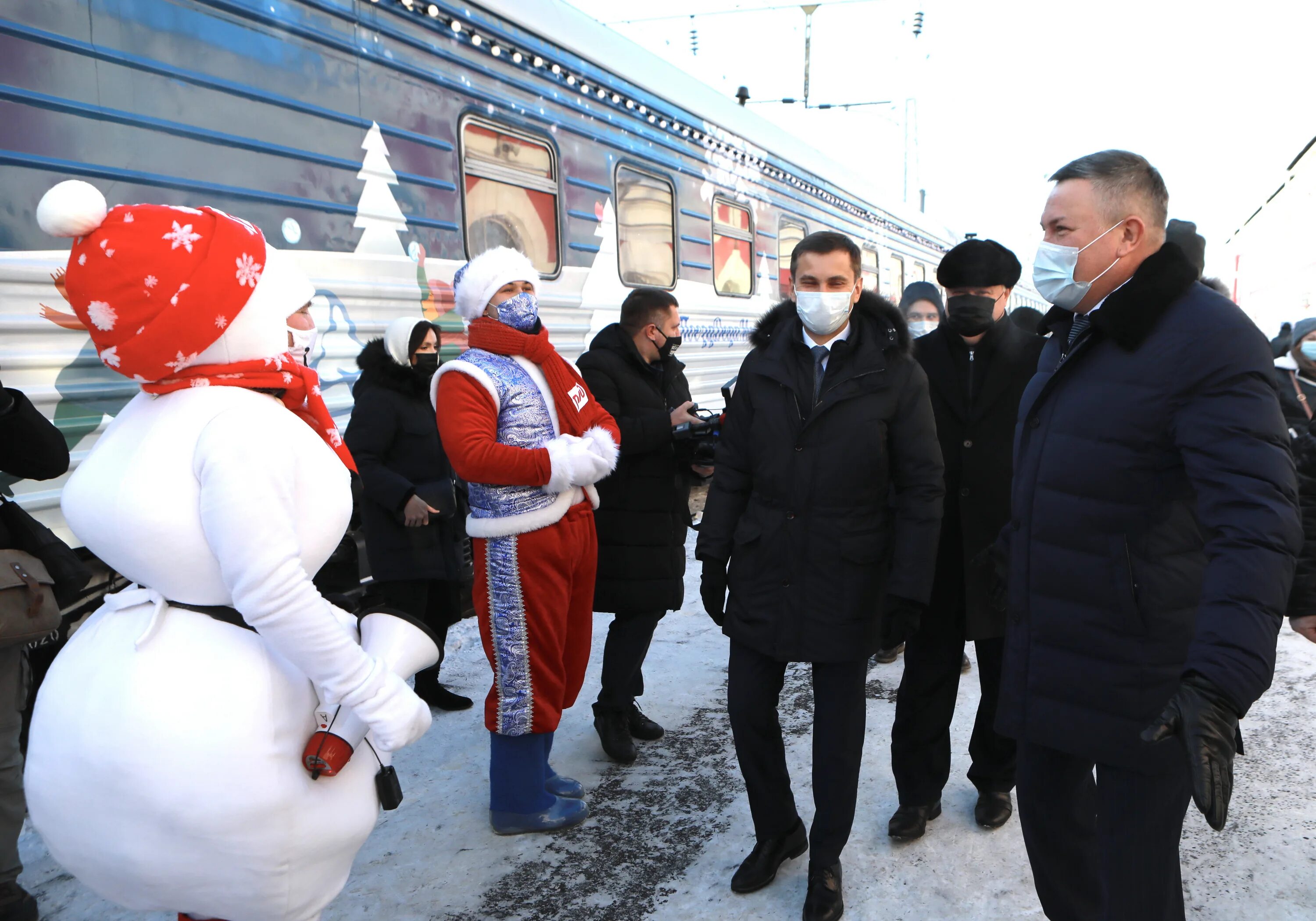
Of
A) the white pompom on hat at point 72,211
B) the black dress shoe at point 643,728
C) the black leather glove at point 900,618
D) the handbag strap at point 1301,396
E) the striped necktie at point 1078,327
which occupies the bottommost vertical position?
the black dress shoe at point 643,728

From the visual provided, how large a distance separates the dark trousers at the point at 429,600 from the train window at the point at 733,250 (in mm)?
4031

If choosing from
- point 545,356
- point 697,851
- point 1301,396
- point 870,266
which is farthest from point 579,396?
point 870,266

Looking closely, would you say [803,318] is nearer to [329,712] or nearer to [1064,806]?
[1064,806]

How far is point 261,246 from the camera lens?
1622 millimetres

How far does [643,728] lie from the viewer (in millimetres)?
3705

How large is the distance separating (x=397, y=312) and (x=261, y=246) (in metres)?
2.60

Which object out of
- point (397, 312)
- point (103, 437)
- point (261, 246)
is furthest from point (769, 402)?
point (397, 312)

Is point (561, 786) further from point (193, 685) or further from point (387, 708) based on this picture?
point (193, 685)

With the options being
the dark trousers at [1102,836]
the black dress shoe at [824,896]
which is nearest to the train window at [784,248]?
the black dress shoe at [824,896]

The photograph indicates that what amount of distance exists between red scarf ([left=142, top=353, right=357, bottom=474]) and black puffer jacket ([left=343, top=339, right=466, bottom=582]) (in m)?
1.94

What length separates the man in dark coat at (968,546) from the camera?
2.96m

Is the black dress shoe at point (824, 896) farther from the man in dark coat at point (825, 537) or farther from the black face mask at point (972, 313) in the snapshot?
the black face mask at point (972, 313)

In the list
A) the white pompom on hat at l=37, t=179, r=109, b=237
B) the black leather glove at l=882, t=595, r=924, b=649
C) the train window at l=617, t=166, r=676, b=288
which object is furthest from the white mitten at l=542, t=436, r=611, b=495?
the train window at l=617, t=166, r=676, b=288

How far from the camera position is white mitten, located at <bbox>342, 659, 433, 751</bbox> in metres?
1.53
